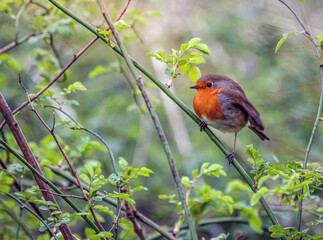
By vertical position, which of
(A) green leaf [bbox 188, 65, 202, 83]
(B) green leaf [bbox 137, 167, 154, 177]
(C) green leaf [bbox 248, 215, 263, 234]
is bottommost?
(C) green leaf [bbox 248, 215, 263, 234]

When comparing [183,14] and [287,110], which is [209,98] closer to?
[287,110]

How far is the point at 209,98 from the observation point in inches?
78.7

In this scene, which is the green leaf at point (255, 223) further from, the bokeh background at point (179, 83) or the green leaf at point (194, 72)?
the bokeh background at point (179, 83)

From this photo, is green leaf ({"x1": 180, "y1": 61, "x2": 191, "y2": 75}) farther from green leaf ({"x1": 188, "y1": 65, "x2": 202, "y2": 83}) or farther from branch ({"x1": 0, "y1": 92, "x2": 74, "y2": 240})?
branch ({"x1": 0, "y1": 92, "x2": 74, "y2": 240})

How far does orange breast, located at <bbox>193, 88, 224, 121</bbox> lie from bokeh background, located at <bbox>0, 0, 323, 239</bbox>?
49cm

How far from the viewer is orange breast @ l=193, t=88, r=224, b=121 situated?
199 cm

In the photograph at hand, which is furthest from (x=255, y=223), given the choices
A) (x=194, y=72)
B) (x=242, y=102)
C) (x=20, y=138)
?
(x=20, y=138)

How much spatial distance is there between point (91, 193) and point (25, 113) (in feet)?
7.21

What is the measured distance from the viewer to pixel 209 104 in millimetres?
1998

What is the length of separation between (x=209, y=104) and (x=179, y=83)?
307 cm

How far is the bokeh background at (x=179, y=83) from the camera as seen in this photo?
296cm

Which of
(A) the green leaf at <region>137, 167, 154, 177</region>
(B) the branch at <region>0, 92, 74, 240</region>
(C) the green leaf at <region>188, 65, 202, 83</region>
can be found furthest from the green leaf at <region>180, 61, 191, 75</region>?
(B) the branch at <region>0, 92, 74, 240</region>

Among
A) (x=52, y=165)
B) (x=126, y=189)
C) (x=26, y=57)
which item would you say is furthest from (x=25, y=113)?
(x=126, y=189)

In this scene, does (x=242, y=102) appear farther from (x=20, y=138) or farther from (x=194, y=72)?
(x=20, y=138)
